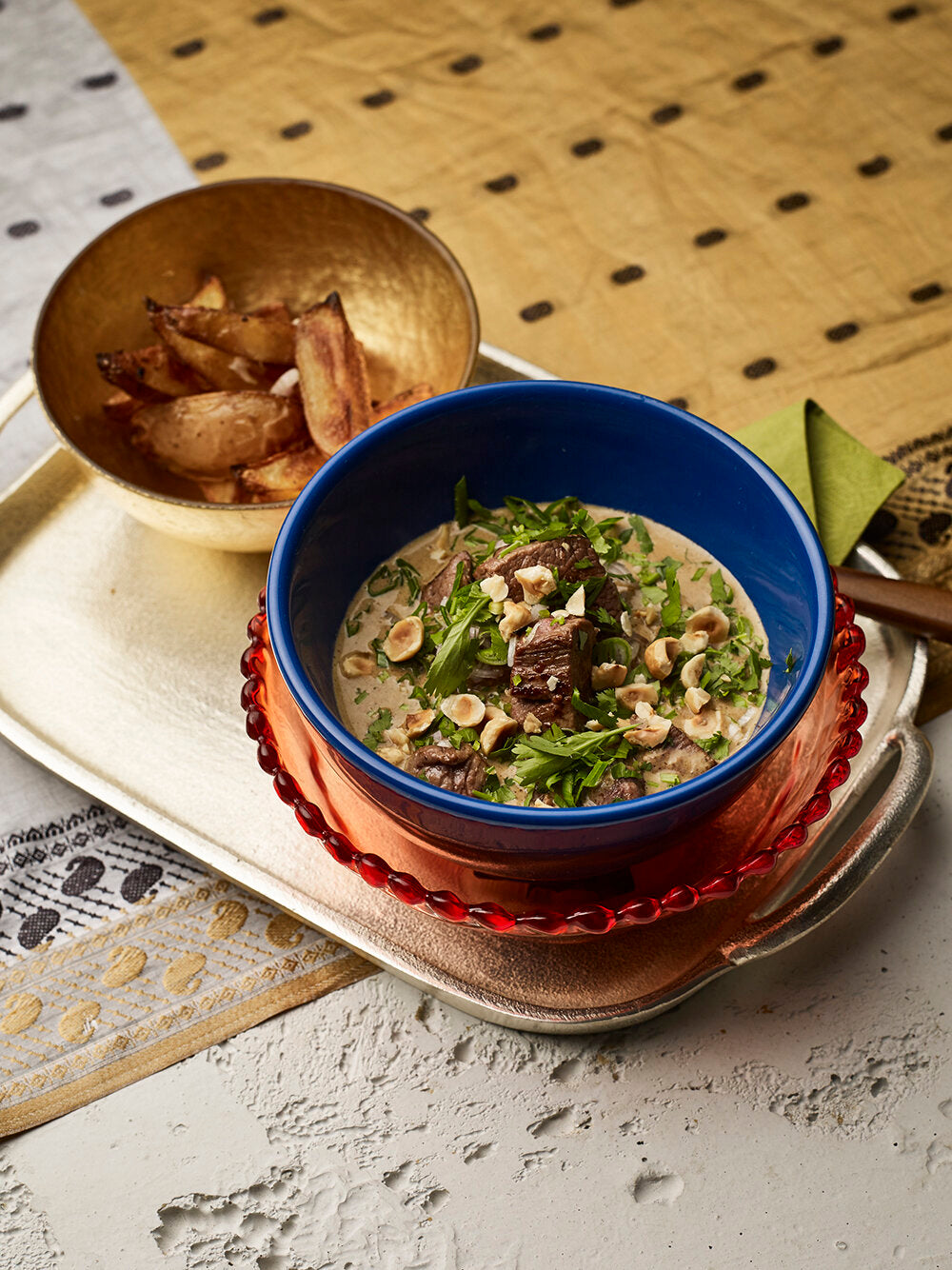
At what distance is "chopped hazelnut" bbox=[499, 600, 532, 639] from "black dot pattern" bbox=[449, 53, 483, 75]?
6.09ft

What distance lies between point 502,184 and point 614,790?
5.55 feet

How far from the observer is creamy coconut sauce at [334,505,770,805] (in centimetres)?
147

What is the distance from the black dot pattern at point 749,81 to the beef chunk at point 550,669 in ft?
6.09

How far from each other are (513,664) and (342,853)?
299mm

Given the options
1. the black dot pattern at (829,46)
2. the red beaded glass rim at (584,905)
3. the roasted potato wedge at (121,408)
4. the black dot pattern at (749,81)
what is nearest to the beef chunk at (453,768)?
the red beaded glass rim at (584,905)

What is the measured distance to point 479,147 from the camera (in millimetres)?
2707

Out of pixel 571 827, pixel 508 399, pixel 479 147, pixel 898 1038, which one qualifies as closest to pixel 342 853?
pixel 571 827

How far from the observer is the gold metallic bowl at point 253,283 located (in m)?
1.98

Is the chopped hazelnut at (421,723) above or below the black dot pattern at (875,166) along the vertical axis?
above

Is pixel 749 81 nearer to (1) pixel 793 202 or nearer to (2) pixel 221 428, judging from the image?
(1) pixel 793 202

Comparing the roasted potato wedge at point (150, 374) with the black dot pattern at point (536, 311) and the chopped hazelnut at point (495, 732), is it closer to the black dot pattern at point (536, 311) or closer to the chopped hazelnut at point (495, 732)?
the black dot pattern at point (536, 311)

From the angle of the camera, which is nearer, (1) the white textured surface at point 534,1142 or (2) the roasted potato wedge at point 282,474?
(1) the white textured surface at point 534,1142

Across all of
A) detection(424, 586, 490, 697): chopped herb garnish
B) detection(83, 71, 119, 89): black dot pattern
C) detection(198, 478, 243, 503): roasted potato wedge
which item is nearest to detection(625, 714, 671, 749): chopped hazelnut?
detection(424, 586, 490, 697): chopped herb garnish

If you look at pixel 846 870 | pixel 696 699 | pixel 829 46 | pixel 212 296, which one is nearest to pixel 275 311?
pixel 212 296
